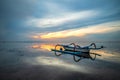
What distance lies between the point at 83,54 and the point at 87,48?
781 mm

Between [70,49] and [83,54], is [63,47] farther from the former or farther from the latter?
[83,54]

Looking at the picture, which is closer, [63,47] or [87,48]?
[87,48]

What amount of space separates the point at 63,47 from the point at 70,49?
97cm

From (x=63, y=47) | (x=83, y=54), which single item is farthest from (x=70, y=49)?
(x=83, y=54)

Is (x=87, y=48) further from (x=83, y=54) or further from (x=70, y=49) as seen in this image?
(x=70, y=49)

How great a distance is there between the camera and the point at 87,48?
1270 centimetres

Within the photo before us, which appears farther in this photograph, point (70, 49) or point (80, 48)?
point (70, 49)

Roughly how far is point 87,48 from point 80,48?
0.75m

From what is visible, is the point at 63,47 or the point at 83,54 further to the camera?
the point at 63,47

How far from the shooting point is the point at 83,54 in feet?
41.5

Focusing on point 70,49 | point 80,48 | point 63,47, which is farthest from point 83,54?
point 63,47

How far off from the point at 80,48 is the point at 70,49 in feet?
5.27

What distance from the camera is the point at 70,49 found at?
14125 mm

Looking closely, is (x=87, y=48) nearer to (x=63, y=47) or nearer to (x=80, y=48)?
(x=80, y=48)
